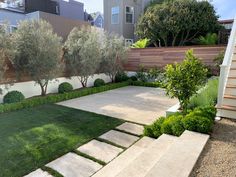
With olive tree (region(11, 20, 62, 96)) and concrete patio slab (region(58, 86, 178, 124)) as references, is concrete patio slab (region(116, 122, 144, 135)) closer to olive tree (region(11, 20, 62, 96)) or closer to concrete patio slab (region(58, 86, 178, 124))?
concrete patio slab (region(58, 86, 178, 124))

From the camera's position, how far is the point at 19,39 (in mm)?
6496

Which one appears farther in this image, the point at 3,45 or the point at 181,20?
the point at 181,20

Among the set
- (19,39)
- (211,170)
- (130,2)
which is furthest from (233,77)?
(130,2)

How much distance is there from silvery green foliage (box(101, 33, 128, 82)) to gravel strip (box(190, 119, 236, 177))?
23.3 ft

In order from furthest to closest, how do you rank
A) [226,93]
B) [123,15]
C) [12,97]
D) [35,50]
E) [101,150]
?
[123,15]
[35,50]
[12,97]
[226,93]
[101,150]

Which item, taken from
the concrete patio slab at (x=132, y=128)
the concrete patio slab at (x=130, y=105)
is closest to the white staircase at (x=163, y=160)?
the concrete patio slab at (x=132, y=128)

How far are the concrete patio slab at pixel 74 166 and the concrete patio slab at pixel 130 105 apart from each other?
2126 mm

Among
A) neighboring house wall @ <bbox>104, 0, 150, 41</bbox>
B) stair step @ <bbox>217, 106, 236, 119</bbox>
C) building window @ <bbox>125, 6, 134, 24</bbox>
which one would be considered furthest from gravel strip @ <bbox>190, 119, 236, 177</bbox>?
building window @ <bbox>125, 6, 134, 24</bbox>

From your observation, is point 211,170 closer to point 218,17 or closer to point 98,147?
→ point 98,147

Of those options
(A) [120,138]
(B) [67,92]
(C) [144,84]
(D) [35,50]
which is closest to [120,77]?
(C) [144,84]

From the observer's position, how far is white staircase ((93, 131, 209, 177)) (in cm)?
223

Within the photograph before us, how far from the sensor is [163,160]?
8.04 ft

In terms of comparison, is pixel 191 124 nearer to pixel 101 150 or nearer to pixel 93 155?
pixel 101 150

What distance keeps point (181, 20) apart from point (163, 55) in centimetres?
403
